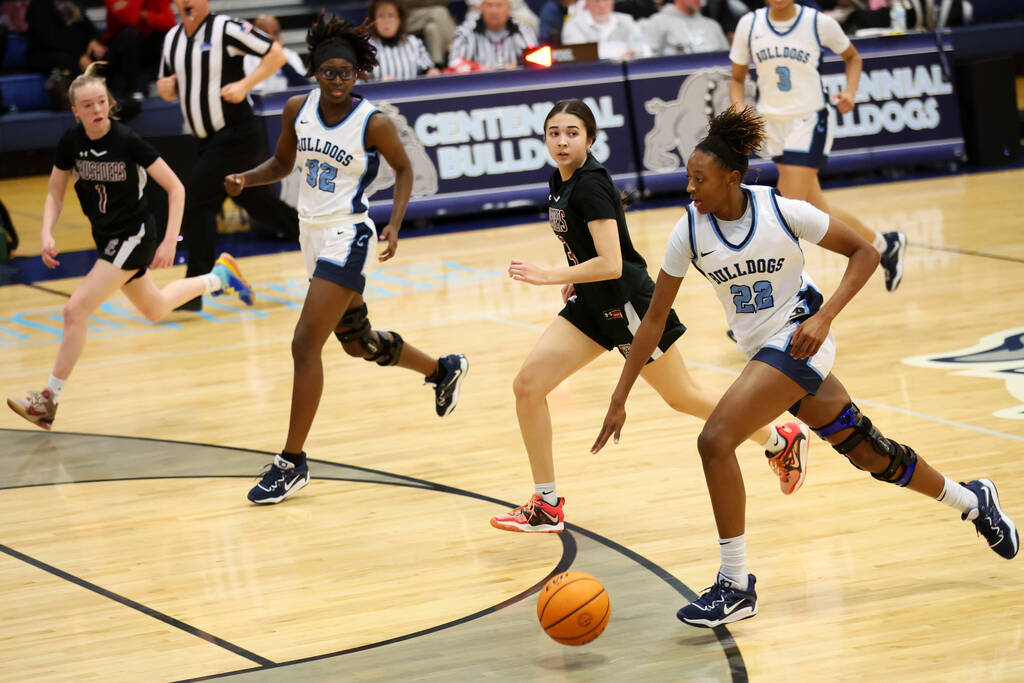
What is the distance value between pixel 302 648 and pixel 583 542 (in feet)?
4.38

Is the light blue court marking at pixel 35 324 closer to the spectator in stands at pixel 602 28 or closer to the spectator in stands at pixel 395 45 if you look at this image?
the spectator in stands at pixel 395 45

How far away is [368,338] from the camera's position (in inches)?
264

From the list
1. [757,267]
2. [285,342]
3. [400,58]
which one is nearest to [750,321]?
[757,267]

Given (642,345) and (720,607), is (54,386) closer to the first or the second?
(642,345)

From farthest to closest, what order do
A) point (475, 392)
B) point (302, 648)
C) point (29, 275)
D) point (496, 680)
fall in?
point (29, 275), point (475, 392), point (302, 648), point (496, 680)

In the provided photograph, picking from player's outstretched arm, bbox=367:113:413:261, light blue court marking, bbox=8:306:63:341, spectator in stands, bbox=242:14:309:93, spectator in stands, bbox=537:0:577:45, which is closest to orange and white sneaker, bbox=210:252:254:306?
light blue court marking, bbox=8:306:63:341

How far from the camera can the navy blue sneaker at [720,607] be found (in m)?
4.44

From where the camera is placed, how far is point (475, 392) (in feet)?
25.7

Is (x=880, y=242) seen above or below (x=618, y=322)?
below

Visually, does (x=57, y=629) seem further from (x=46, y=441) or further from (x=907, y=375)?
(x=907, y=375)

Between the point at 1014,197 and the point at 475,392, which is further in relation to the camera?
the point at 1014,197

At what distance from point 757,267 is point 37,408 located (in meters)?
4.25

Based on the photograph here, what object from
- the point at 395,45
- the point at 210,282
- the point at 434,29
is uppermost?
the point at 434,29

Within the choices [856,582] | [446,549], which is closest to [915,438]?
[856,582]
